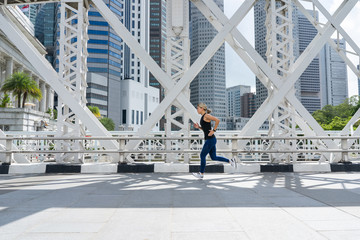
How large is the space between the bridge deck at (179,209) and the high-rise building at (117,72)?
7626 centimetres

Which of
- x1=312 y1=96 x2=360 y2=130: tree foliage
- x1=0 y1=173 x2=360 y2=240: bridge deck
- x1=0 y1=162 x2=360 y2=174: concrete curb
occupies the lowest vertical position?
x1=0 y1=173 x2=360 y2=240: bridge deck

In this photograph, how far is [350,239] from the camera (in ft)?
9.23

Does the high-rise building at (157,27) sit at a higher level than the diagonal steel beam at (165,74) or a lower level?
higher

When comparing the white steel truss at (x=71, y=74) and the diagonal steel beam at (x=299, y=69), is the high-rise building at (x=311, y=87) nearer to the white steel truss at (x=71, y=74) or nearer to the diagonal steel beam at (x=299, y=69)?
the diagonal steel beam at (x=299, y=69)

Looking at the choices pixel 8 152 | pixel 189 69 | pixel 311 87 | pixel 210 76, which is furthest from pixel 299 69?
pixel 311 87

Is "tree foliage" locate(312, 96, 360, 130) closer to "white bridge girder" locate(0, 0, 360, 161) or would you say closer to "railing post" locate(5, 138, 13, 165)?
"white bridge girder" locate(0, 0, 360, 161)

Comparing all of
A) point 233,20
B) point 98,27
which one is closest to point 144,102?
point 98,27

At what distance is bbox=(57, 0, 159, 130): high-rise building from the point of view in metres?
91.0

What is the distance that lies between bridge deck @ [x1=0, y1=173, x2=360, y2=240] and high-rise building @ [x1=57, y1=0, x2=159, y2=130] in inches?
3002

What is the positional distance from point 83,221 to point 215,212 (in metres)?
1.81

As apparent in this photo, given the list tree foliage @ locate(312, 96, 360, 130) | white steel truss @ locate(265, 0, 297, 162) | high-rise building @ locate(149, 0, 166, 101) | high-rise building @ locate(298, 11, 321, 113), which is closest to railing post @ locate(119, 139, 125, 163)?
white steel truss @ locate(265, 0, 297, 162)

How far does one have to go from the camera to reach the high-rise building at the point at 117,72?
91.0 meters

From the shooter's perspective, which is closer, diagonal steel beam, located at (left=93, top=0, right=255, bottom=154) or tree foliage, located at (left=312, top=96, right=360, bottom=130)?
diagonal steel beam, located at (left=93, top=0, right=255, bottom=154)

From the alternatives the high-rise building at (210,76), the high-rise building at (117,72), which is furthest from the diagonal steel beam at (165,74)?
the high-rise building at (210,76)
